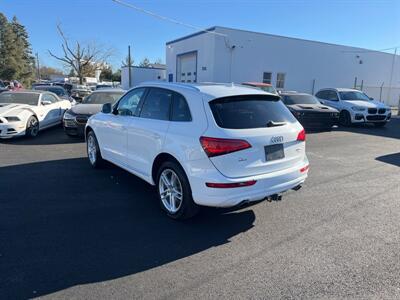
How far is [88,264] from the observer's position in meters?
3.16

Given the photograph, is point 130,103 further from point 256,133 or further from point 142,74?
point 142,74

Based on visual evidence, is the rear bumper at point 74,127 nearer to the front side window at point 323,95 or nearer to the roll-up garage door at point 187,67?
the front side window at point 323,95

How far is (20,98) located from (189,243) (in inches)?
382

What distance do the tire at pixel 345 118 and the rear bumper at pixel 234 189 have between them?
454 inches

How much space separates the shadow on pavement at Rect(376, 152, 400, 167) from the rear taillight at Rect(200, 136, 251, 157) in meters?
5.72

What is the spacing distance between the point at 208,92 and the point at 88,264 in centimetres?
240

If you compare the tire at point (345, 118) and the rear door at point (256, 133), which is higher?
the rear door at point (256, 133)

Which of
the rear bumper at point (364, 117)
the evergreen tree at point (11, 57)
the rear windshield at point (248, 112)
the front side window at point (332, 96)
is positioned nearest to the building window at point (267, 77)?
the front side window at point (332, 96)

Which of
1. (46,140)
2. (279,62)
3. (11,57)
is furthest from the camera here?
(11,57)

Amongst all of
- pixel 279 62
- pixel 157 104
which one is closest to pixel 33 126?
pixel 157 104

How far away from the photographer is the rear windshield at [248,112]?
12.3 feet

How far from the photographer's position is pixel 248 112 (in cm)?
393

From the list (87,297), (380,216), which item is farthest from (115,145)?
(380,216)

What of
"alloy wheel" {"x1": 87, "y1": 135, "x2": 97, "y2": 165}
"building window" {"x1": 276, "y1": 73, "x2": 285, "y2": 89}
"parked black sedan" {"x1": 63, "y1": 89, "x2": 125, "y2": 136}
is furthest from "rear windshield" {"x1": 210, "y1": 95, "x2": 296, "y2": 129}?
"building window" {"x1": 276, "y1": 73, "x2": 285, "y2": 89}
